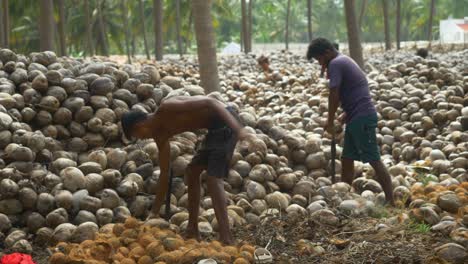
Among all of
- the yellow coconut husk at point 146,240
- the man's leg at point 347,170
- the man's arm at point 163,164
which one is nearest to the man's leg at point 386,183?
the man's leg at point 347,170

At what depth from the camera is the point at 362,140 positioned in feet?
21.2

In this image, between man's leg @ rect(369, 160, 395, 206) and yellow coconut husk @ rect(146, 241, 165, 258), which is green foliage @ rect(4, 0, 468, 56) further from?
yellow coconut husk @ rect(146, 241, 165, 258)

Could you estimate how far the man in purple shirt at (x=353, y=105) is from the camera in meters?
6.40

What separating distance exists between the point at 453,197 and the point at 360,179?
4.35 ft

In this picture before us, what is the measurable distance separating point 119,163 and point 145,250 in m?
1.79

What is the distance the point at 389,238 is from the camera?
16.4 feet

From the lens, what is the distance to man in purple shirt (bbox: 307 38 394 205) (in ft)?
21.0

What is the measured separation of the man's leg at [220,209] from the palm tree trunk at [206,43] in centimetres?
447

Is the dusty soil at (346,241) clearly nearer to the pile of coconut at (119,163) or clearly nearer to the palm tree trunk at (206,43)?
the pile of coconut at (119,163)

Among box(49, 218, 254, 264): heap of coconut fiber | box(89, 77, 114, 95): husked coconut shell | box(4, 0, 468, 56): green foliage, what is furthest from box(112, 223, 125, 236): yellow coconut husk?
box(4, 0, 468, 56): green foliage

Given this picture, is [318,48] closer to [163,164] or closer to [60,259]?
[163,164]

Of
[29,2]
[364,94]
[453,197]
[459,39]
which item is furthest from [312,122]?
[459,39]

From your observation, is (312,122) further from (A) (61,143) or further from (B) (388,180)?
(A) (61,143)

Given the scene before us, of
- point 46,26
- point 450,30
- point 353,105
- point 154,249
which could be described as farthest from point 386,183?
point 450,30
